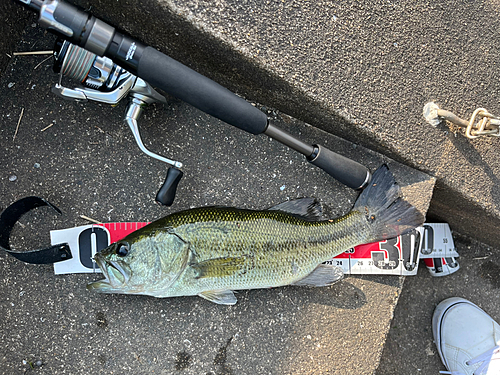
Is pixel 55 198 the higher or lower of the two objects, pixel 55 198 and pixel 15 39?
the lower

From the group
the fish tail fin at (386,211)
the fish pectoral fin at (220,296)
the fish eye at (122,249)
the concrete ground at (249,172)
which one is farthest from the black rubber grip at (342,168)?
the fish eye at (122,249)

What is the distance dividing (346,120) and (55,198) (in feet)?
6.85

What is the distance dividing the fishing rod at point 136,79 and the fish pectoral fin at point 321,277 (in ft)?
1.99

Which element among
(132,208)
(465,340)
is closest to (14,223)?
(132,208)

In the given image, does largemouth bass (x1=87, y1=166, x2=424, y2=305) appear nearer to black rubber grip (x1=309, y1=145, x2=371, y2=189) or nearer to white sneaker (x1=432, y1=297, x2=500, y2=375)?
black rubber grip (x1=309, y1=145, x2=371, y2=189)

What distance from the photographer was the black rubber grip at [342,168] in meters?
2.11

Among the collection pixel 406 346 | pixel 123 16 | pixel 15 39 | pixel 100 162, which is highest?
pixel 123 16

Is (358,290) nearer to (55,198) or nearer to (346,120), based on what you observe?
(346,120)

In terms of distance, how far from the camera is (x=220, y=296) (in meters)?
2.20

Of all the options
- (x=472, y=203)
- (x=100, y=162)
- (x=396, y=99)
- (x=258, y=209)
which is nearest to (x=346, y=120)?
(x=396, y=99)

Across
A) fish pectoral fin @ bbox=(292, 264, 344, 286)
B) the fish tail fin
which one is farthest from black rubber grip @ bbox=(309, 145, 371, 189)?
fish pectoral fin @ bbox=(292, 264, 344, 286)

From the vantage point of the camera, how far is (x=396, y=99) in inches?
89.9

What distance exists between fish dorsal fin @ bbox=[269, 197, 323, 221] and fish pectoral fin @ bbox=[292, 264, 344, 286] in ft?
1.16

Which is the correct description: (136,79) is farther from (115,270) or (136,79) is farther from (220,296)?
(220,296)
